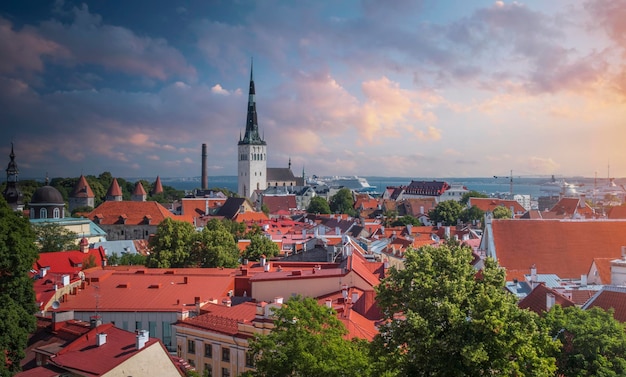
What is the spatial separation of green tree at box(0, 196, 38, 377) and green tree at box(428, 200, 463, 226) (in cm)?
7492

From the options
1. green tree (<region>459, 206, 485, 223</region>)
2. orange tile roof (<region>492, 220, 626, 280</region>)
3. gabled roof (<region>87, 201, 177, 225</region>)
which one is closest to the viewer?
orange tile roof (<region>492, 220, 626, 280</region>)

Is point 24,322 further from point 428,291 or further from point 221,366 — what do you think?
point 428,291

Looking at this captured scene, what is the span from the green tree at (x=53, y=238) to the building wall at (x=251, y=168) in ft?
402

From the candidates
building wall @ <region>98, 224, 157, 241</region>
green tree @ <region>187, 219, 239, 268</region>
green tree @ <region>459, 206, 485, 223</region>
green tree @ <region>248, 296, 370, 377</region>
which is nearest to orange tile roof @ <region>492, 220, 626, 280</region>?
green tree @ <region>187, 219, 239, 268</region>

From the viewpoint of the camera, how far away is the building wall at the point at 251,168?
185 metres

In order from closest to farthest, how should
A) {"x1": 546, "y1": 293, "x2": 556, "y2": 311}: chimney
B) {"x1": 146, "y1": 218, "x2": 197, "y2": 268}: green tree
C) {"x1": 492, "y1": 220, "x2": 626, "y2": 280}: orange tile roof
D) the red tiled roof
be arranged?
1. {"x1": 546, "y1": 293, "x2": 556, "y2": 311}: chimney
2. {"x1": 492, "y1": 220, "x2": 626, "y2": 280}: orange tile roof
3. {"x1": 146, "y1": 218, "x2": 197, "y2": 268}: green tree
4. the red tiled roof

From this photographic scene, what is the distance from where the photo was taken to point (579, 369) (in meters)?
19.1

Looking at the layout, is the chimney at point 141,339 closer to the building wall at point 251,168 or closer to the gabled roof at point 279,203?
the gabled roof at point 279,203

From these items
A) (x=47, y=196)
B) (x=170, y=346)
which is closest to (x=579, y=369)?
(x=170, y=346)

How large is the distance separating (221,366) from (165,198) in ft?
425

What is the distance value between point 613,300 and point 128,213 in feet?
234

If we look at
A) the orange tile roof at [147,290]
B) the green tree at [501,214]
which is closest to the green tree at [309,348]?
the orange tile roof at [147,290]

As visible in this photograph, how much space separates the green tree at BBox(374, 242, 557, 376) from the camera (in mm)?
15312

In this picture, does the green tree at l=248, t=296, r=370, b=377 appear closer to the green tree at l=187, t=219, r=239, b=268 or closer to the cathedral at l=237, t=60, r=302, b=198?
the green tree at l=187, t=219, r=239, b=268
